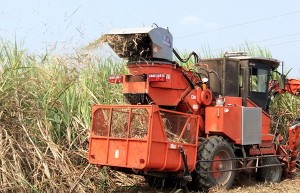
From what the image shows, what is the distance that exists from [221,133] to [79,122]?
2.29 meters

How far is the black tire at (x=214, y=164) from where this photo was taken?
24.2ft

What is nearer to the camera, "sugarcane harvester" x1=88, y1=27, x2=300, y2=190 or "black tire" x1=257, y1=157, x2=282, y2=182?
"sugarcane harvester" x1=88, y1=27, x2=300, y2=190

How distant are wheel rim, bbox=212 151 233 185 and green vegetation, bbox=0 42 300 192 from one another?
4.76ft

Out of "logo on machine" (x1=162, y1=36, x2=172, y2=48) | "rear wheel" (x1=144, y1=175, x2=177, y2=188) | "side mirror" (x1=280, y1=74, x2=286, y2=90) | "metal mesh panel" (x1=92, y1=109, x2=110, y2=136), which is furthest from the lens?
"side mirror" (x1=280, y1=74, x2=286, y2=90)

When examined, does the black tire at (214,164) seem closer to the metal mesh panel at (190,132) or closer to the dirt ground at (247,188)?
the dirt ground at (247,188)

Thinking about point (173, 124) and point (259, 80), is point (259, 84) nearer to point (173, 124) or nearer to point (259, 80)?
point (259, 80)

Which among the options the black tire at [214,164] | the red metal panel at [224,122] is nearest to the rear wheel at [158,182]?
the black tire at [214,164]

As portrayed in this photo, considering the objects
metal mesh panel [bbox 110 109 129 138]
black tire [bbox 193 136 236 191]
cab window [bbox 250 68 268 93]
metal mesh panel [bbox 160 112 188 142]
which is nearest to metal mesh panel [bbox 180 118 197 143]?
metal mesh panel [bbox 160 112 188 142]

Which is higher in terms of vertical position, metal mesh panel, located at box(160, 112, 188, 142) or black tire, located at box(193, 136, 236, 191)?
metal mesh panel, located at box(160, 112, 188, 142)

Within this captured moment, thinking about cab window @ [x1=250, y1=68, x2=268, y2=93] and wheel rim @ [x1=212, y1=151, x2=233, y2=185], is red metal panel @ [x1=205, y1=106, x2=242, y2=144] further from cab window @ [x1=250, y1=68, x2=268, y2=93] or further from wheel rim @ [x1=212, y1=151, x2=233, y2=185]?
cab window @ [x1=250, y1=68, x2=268, y2=93]

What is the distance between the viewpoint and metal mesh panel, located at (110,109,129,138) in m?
7.02

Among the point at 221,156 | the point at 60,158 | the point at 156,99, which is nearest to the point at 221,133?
the point at 221,156

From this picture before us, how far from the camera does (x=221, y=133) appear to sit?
798cm

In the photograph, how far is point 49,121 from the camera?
25.1 feet
